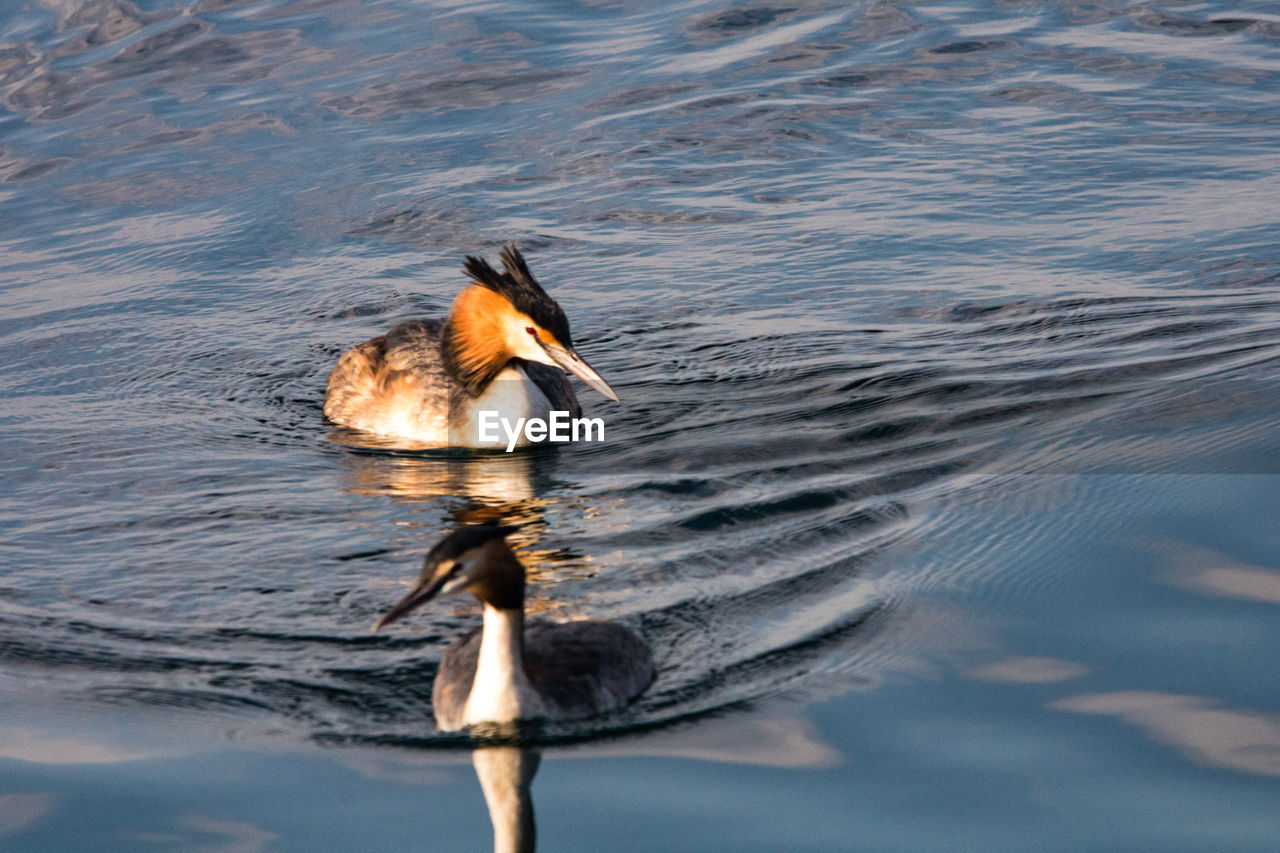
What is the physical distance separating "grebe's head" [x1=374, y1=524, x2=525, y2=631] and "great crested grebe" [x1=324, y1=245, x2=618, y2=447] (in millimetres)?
3690

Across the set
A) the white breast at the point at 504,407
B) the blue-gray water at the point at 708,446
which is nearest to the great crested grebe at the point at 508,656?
the blue-gray water at the point at 708,446

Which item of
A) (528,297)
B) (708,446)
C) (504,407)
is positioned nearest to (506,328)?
(528,297)

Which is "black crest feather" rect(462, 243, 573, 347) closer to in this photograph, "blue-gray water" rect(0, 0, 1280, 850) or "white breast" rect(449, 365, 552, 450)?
"white breast" rect(449, 365, 552, 450)

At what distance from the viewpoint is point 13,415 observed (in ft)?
36.7

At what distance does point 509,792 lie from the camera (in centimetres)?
602

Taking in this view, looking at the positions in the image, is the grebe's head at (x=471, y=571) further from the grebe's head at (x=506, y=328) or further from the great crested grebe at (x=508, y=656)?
the grebe's head at (x=506, y=328)

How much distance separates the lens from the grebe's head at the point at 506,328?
10031mm

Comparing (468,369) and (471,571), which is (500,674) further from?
(468,369)

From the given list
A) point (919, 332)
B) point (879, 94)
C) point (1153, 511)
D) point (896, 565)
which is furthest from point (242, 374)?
point (879, 94)

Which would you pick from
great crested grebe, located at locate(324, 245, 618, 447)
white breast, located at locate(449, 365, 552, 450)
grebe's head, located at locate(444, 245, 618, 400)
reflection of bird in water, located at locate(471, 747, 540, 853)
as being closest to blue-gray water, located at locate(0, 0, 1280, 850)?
reflection of bird in water, located at locate(471, 747, 540, 853)

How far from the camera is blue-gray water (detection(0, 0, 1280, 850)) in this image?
6.12 m

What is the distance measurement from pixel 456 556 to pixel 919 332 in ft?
20.8

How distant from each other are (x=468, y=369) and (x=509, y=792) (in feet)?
16.5

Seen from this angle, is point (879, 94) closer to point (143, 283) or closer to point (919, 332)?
point (919, 332)
